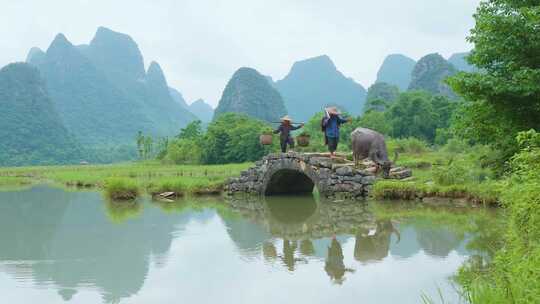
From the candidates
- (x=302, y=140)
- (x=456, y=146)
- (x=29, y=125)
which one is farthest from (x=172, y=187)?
(x=29, y=125)

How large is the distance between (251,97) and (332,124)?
61.5 metres

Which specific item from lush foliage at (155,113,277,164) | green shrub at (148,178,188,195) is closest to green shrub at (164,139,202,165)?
lush foliage at (155,113,277,164)

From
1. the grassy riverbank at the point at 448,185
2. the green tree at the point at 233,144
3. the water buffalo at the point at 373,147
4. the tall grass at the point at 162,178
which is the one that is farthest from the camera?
the green tree at the point at 233,144

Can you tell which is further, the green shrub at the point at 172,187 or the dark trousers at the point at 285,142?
the green shrub at the point at 172,187

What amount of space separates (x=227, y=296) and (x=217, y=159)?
94.8ft

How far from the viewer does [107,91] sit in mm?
91125

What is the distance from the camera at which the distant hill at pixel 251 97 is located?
74312mm

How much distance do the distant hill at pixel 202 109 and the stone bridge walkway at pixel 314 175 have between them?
408 ft

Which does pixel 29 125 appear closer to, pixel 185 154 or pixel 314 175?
pixel 185 154

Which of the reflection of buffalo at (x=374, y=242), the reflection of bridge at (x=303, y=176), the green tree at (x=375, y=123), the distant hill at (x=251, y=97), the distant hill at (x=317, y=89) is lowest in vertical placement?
the reflection of buffalo at (x=374, y=242)

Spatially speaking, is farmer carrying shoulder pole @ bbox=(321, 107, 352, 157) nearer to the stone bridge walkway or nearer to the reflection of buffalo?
the stone bridge walkway

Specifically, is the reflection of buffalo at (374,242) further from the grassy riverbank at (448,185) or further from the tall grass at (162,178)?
Result: the tall grass at (162,178)

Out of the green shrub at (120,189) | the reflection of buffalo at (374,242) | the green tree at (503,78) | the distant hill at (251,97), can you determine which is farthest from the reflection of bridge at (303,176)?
the distant hill at (251,97)

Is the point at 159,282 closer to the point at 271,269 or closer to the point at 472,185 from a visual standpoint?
the point at 271,269
